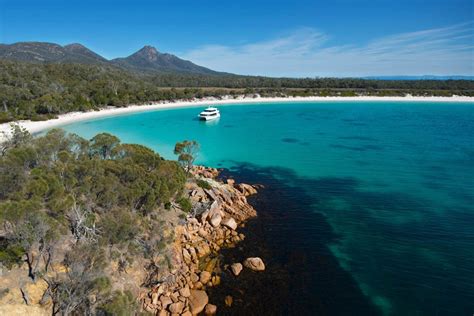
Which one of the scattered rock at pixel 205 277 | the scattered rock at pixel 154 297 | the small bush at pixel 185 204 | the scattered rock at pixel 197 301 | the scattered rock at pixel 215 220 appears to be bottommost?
the scattered rock at pixel 197 301

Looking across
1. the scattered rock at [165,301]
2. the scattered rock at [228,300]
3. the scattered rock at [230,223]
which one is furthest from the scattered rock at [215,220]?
the scattered rock at [165,301]

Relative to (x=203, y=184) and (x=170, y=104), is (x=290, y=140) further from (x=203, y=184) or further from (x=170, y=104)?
(x=170, y=104)

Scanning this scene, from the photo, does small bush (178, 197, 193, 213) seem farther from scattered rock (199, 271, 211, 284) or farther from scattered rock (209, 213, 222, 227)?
scattered rock (199, 271, 211, 284)

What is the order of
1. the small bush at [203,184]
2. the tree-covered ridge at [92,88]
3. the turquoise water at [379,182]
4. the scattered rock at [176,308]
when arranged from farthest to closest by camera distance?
the tree-covered ridge at [92,88]
the small bush at [203,184]
the turquoise water at [379,182]
the scattered rock at [176,308]

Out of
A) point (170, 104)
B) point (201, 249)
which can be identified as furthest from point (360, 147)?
point (170, 104)

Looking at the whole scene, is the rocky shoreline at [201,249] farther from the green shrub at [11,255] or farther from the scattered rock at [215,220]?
the green shrub at [11,255]

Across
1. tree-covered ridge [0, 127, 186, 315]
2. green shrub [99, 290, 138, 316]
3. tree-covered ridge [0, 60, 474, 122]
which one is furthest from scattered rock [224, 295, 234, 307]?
tree-covered ridge [0, 60, 474, 122]

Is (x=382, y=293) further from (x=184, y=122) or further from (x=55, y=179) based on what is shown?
(x=184, y=122)
